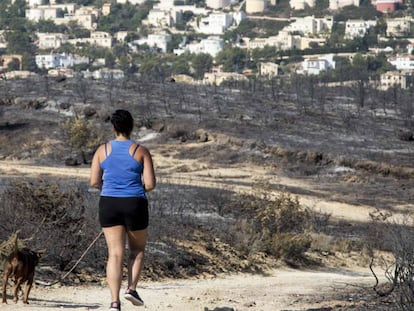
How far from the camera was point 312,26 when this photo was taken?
15625 centimetres

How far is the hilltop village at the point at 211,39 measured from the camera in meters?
114

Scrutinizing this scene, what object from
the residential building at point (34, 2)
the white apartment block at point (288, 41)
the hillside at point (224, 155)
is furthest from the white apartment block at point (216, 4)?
the hillside at point (224, 155)

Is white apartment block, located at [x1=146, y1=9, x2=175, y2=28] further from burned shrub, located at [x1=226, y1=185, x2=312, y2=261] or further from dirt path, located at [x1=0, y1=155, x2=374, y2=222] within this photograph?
burned shrub, located at [x1=226, y1=185, x2=312, y2=261]

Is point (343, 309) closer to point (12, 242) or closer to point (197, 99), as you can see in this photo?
point (12, 242)

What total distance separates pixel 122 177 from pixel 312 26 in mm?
147714

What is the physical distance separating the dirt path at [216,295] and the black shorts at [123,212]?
1760 mm

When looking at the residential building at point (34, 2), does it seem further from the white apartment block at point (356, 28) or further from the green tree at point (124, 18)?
the white apartment block at point (356, 28)

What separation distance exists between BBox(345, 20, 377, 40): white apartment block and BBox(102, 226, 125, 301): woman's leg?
132585mm

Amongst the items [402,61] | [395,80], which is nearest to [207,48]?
[402,61]

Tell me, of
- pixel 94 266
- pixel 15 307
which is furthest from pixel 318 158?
pixel 15 307

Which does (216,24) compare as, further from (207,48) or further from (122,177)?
(122,177)

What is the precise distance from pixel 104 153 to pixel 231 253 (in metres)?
7.18

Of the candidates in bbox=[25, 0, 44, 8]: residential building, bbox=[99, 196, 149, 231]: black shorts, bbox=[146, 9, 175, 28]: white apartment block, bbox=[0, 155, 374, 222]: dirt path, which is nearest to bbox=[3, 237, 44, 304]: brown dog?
bbox=[99, 196, 149, 231]: black shorts

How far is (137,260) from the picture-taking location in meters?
10.3
